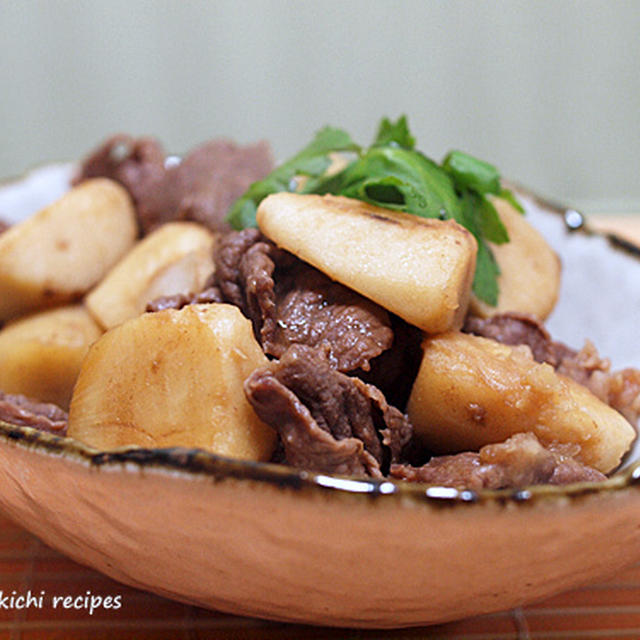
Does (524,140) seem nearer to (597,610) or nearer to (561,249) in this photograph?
(561,249)

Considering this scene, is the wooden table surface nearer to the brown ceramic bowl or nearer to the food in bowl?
the brown ceramic bowl

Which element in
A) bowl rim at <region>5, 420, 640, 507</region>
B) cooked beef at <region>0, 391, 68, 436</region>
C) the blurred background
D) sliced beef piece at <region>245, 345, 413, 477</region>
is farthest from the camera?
the blurred background

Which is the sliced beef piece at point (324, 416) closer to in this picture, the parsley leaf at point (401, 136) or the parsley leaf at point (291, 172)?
the parsley leaf at point (291, 172)

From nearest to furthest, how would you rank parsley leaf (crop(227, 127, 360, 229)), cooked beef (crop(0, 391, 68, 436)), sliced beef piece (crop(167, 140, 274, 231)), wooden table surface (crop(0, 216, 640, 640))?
1. wooden table surface (crop(0, 216, 640, 640))
2. cooked beef (crop(0, 391, 68, 436))
3. parsley leaf (crop(227, 127, 360, 229))
4. sliced beef piece (crop(167, 140, 274, 231))

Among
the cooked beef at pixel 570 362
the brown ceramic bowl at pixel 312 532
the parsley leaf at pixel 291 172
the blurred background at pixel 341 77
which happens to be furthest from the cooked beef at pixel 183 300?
the blurred background at pixel 341 77

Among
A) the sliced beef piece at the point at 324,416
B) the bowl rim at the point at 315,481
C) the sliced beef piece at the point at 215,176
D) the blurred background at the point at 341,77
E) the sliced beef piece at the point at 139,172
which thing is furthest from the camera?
the blurred background at the point at 341,77

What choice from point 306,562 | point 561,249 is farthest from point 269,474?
point 561,249

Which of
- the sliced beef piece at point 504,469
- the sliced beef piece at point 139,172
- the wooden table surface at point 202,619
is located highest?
the sliced beef piece at point 139,172

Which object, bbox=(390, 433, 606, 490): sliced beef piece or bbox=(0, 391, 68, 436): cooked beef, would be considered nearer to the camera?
bbox=(390, 433, 606, 490): sliced beef piece

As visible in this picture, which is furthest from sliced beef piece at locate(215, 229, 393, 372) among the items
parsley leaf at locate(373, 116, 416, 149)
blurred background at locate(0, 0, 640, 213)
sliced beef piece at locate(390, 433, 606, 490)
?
blurred background at locate(0, 0, 640, 213)
